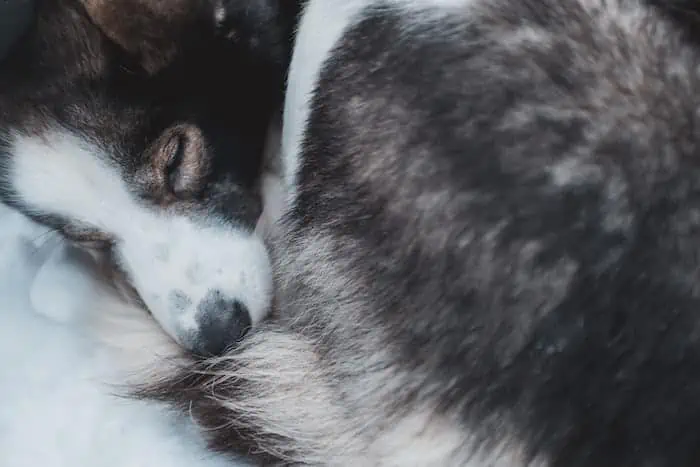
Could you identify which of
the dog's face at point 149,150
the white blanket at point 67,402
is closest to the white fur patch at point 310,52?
the dog's face at point 149,150

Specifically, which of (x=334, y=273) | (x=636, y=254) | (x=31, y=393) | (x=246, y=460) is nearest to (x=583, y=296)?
(x=636, y=254)

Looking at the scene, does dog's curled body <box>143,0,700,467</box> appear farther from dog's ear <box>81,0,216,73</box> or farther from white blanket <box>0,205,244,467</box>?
dog's ear <box>81,0,216,73</box>

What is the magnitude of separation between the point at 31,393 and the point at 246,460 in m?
0.38

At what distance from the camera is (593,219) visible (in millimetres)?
996

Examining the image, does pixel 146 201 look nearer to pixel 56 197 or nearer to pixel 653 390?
pixel 56 197

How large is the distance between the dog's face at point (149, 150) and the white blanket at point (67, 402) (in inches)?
4.3

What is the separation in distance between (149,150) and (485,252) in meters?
0.66

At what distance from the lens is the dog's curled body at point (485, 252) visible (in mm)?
960

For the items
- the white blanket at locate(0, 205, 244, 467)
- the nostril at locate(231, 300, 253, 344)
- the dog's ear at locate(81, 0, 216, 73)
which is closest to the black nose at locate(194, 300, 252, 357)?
the nostril at locate(231, 300, 253, 344)

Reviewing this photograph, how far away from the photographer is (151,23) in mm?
1473

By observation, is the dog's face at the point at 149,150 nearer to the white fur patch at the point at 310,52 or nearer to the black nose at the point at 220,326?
the black nose at the point at 220,326

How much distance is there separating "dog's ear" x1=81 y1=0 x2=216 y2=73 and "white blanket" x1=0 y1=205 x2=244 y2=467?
0.40 m

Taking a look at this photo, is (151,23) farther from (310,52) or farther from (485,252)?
(485,252)

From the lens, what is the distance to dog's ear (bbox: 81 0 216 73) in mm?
1460
